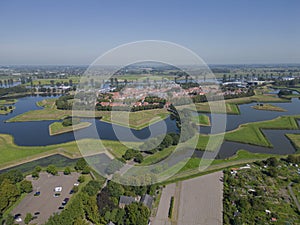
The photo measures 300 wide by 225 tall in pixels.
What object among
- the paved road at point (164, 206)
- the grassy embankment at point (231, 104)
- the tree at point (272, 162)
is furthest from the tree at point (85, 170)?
the grassy embankment at point (231, 104)

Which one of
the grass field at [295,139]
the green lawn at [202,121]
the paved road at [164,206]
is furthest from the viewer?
the green lawn at [202,121]

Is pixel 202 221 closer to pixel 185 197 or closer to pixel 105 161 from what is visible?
pixel 185 197

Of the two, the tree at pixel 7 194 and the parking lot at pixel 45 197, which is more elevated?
the tree at pixel 7 194

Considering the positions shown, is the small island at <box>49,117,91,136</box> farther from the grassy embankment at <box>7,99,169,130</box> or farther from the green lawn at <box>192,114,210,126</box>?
the green lawn at <box>192,114,210,126</box>

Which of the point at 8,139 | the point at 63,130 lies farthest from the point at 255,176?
the point at 8,139

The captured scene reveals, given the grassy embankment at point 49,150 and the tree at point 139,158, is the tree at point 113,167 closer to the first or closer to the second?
the tree at point 139,158

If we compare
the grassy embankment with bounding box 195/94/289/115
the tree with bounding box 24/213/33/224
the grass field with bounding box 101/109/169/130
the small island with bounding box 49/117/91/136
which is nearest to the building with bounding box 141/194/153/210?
the tree with bounding box 24/213/33/224
